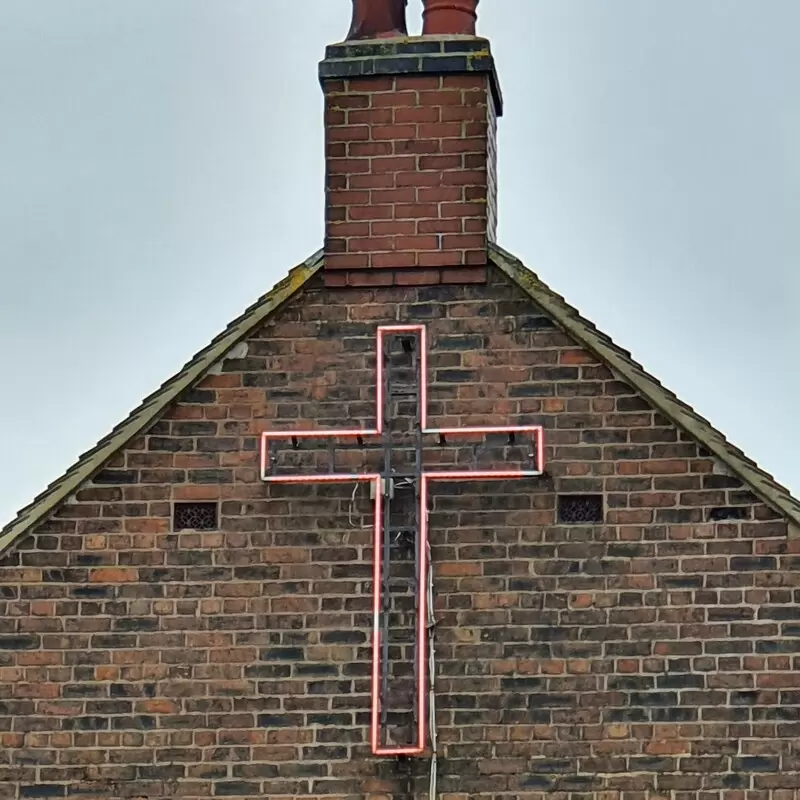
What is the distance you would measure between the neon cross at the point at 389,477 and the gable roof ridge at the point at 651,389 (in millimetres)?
578

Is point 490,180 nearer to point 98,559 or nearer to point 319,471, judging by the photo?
point 319,471

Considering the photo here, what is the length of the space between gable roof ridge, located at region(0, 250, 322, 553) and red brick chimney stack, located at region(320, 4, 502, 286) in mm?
290

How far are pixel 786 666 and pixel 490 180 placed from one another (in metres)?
3.29

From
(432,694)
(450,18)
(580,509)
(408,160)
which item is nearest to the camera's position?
(432,694)

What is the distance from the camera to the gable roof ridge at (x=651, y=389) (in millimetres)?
13875

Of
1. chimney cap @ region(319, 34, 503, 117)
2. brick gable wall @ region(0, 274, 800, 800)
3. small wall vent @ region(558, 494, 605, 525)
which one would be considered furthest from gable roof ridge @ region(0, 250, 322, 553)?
small wall vent @ region(558, 494, 605, 525)

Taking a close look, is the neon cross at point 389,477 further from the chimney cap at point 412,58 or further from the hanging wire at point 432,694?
the chimney cap at point 412,58

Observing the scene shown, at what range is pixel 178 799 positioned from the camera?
13852 millimetres

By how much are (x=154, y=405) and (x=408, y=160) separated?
199cm

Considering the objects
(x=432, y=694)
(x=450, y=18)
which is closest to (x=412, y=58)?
(x=450, y=18)

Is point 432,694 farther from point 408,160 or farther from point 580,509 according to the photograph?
point 408,160

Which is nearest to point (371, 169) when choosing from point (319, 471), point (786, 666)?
point (319, 471)

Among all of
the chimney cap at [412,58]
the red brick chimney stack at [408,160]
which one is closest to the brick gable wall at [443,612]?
the red brick chimney stack at [408,160]

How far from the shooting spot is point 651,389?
46.3ft
